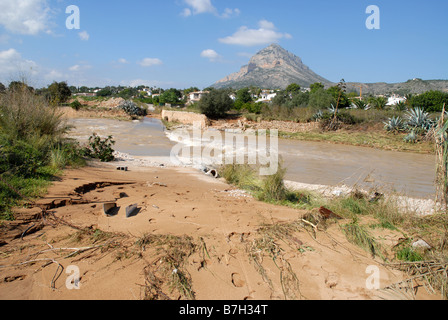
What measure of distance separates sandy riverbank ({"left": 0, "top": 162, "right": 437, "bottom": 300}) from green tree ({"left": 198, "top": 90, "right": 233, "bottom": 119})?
27512 millimetres

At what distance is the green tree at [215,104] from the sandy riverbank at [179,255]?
27512 millimetres

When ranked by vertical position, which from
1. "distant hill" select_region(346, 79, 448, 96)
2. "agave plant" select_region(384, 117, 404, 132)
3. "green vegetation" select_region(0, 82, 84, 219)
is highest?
"distant hill" select_region(346, 79, 448, 96)

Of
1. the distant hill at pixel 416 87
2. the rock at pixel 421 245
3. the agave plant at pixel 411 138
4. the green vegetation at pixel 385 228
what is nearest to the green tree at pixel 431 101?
the agave plant at pixel 411 138

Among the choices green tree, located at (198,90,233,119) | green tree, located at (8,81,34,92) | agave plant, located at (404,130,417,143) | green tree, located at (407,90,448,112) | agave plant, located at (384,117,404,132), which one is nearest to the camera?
green tree, located at (8,81,34,92)

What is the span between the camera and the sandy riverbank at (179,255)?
248 centimetres

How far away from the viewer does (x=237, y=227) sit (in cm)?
367

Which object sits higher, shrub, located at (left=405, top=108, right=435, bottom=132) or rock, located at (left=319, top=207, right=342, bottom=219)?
shrub, located at (left=405, top=108, right=435, bottom=132)

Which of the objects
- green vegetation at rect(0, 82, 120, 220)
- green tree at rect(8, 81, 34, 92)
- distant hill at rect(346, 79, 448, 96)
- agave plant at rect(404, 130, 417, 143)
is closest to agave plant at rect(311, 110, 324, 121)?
agave plant at rect(404, 130, 417, 143)

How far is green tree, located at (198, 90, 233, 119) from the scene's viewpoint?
31.2 metres

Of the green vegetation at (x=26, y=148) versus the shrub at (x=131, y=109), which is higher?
the shrub at (x=131, y=109)

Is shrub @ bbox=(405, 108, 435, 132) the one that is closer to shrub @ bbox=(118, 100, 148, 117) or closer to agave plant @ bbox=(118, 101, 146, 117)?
shrub @ bbox=(118, 100, 148, 117)

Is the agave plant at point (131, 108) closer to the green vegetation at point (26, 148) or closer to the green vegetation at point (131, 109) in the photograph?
the green vegetation at point (131, 109)
